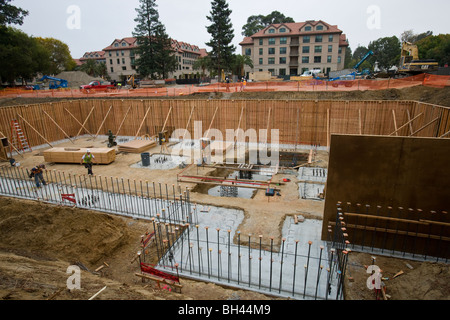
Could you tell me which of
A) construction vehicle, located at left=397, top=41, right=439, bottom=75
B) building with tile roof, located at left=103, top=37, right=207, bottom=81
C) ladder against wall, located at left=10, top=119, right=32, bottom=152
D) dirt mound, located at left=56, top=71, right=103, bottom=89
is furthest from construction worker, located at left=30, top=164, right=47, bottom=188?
building with tile roof, located at left=103, top=37, right=207, bottom=81

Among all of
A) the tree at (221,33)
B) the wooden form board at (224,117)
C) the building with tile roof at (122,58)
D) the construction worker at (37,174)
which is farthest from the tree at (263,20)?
the construction worker at (37,174)

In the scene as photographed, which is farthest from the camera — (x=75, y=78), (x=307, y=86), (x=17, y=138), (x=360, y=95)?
(x=75, y=78)

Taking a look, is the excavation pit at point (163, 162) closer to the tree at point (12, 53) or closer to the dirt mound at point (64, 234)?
the dirt mound at point (64, 234)

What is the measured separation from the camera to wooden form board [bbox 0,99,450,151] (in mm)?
15406

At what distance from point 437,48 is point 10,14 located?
197 ft

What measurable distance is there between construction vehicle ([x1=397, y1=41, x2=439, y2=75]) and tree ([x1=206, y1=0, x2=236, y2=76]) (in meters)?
22.7

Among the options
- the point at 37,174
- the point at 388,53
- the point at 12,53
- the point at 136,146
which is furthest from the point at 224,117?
the point at 388,53

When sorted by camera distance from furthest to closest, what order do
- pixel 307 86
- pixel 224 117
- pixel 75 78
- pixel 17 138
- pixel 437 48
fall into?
pixel 75 78, pixel 437 48, pixel 307 86, pixel 224 117, pixel 17 138

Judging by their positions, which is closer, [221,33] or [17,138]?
[17,138]

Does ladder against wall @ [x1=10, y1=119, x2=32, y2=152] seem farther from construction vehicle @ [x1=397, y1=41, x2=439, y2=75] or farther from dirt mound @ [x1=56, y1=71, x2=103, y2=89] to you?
dirt mound @ [x1=56, y1=71, x2=103, y2=89]

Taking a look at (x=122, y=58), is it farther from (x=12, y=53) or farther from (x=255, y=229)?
(x=255, y=229)

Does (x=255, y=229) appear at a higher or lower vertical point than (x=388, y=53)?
lower

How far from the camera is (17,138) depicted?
17.0 metres

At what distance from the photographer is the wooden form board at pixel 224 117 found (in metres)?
15.4
